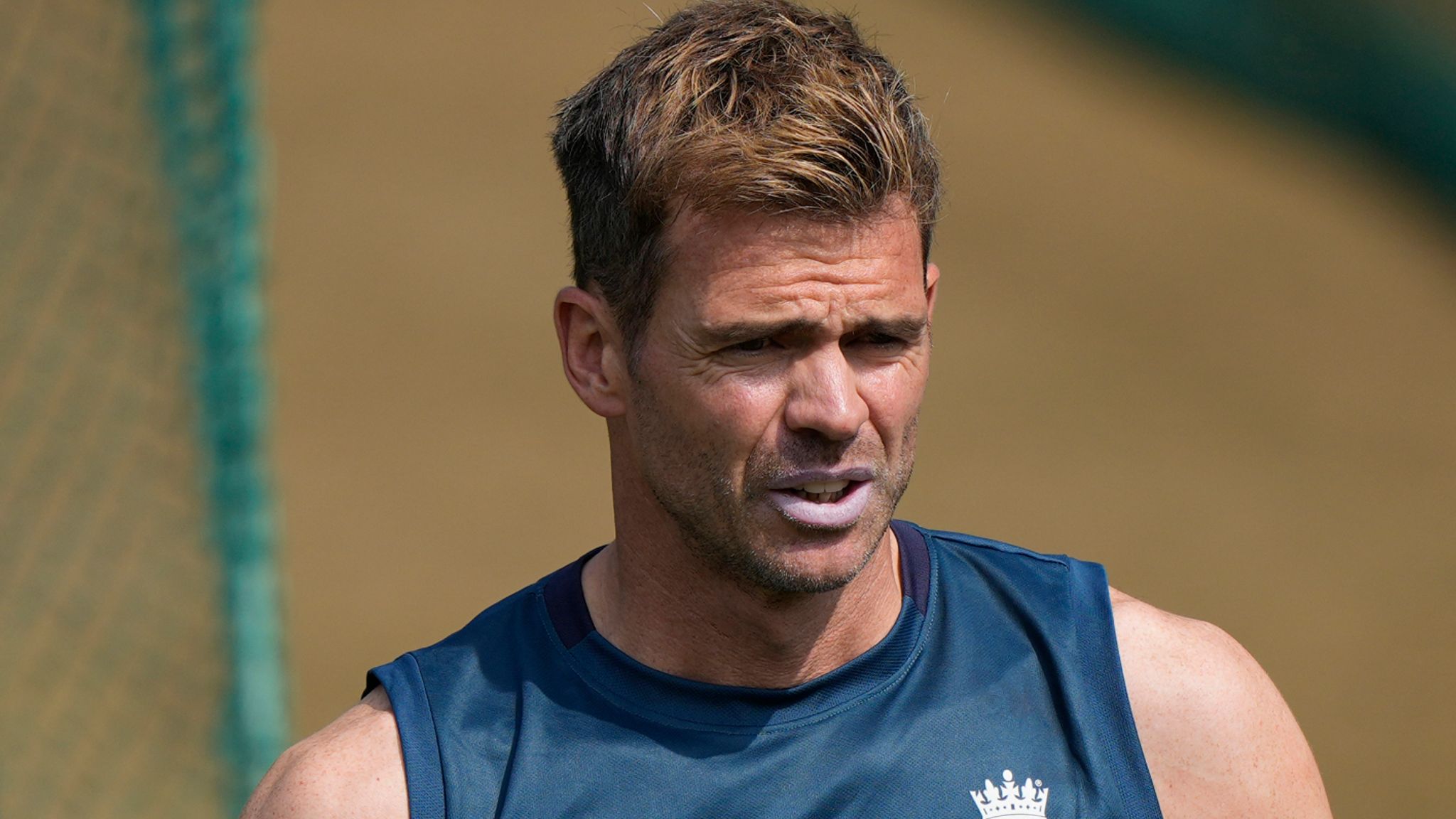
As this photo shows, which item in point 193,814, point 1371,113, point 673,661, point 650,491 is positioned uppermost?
point 1371,113

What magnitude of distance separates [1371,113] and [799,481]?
760 centimetres

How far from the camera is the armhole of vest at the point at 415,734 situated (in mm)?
2648

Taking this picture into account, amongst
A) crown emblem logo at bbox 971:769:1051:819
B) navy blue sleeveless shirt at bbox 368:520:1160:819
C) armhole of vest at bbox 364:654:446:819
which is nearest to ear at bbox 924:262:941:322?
navy blue sleeveless shirt at bbox 368:520:1160:819

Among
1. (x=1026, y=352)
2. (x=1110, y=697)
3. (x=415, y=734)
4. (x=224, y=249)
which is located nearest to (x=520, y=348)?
(x=1026, y=352)

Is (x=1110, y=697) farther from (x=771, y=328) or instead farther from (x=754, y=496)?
(x=771, y=328)

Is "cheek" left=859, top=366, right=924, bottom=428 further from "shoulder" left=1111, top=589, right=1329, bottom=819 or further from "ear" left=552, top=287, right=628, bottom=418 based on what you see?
"shoulder" left=1111, top=589, right=1329, bottom=819

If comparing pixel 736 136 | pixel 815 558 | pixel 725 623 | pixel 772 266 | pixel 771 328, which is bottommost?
pixel 725 623

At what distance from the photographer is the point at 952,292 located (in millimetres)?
9008

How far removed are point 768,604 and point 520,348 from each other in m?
5.78

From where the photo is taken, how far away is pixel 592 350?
296 centimetres

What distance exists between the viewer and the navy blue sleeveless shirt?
2717 mm

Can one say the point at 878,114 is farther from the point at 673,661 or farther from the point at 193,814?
the point at 193,814

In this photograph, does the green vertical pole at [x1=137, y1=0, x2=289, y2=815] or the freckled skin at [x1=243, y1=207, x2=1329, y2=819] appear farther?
the green vertical pole at [x1=137, y1=0, x2=289, y2=815]

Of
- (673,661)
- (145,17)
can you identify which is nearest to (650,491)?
(673,661)
